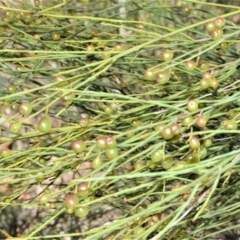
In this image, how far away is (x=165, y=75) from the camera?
0.92 m

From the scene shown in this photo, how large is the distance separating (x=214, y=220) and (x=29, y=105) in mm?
585

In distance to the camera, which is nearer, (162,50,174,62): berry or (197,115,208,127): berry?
(197,115,208,127): berry

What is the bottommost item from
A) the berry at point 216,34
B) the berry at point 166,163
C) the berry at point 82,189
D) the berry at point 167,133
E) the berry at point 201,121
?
the berry at point 82,189

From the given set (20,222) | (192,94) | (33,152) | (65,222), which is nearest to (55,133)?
(33,152)

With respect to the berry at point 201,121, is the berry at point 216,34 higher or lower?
higher

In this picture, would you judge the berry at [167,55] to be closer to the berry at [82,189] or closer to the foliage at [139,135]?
the foliage at [139,135]

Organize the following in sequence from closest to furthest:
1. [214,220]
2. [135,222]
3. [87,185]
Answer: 1. [87,185]
2. [135,222]
3. [214,220]

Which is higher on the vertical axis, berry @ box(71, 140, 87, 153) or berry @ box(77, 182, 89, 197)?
berry @ box(71, 140, 87, 153)

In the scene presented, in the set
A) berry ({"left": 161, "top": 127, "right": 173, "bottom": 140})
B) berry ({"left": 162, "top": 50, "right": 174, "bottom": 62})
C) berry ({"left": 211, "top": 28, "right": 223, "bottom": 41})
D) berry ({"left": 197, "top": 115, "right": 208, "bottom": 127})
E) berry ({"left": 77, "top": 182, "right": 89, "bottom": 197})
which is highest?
berry ({"left": 211, "top": 28, "right": 223, "bottom": 41})

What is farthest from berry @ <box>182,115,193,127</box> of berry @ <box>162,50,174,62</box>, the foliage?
berry @ <box>162,50,174,62</box>

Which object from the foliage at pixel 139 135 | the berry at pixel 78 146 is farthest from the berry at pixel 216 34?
the berry at pixel 78 146

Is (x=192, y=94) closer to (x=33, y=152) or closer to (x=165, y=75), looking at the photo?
(x=165, y=75)

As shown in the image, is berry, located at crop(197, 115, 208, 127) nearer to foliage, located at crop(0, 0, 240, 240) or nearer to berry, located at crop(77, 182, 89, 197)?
foliage, located at crop(0, 0, 240, 240)

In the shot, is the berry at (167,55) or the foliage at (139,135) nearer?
the foliage at (139,135)
